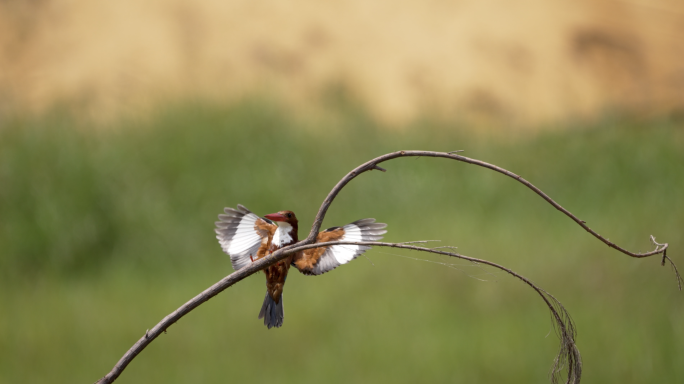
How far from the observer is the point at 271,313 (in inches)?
10.7

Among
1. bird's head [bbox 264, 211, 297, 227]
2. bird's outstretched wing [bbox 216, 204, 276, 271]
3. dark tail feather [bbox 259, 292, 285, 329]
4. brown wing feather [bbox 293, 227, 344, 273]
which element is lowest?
dark tail feather [bbox 259, 292, 285, 329]

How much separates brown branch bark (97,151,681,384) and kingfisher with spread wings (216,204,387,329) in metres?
0.02

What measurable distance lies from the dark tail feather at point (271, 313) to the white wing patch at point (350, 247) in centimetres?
3

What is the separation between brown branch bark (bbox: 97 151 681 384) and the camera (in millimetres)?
242

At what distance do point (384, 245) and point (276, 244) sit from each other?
3.2 inches

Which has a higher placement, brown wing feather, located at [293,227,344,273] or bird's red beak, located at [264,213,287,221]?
bird's red beak, located at [264,213,287,221]

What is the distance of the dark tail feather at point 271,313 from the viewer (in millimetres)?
267

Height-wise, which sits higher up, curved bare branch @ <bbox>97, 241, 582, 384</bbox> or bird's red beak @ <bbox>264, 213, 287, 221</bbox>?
bird's red beak @ <bbox>264, 213, 287, 221</bbox>

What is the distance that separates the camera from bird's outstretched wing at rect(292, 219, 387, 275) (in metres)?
0.28

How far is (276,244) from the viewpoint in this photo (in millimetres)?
292

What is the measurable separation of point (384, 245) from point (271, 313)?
3.0 inches

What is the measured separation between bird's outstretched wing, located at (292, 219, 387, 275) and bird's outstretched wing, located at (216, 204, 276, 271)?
28 millimetres

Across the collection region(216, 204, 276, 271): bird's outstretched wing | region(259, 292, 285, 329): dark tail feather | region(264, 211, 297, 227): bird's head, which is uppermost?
region(264, 211, 297, 227): bird's head

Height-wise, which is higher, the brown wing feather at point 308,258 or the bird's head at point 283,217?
the bird's head at point 283,217
